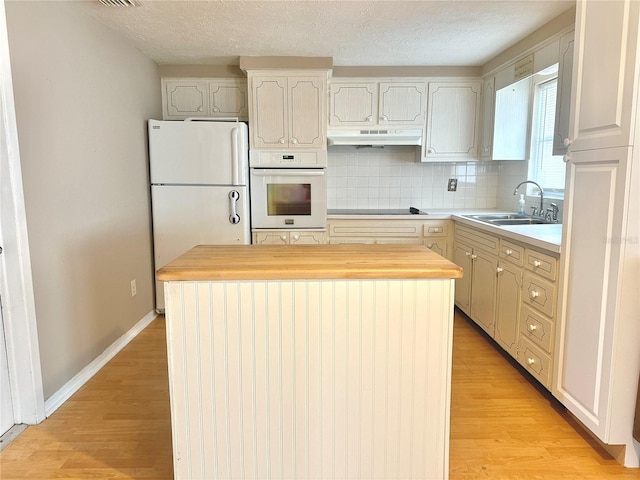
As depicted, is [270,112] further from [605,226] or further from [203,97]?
[605,226]

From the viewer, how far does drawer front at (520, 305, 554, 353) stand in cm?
216

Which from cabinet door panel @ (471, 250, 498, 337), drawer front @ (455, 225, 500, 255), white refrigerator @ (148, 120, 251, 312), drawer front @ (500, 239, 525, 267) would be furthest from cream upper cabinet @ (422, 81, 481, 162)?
white refrigerator @ (148, 120, 251, 312)

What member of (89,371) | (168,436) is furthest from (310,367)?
(89,371)

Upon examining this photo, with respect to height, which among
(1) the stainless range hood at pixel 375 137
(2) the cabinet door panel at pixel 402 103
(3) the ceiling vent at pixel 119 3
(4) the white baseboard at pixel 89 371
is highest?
(3) the ceiling vent at pixel 119 3

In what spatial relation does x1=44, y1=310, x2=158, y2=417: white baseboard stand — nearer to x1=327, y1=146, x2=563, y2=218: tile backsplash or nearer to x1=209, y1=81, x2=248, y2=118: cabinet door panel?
x1=209, y1=81, x2=248, y2=118: cabinet door panel

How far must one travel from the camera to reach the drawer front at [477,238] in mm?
2836

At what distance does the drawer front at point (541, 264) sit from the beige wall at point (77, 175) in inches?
102

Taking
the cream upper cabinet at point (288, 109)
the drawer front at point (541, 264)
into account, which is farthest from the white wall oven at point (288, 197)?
the drawer front at point (541, 264)

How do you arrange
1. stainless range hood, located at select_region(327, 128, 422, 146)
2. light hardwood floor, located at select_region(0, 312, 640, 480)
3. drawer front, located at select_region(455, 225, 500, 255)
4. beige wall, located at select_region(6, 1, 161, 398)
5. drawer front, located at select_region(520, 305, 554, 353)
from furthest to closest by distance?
stainless range hood, located at select_region(327, 128, 422, 146) < drawer front, located at select_region(455, 225, 500, 255) < drawer front, located at select_region(520, 305, 554, 353) < beige wall, located at select_region(6, 1, 161, 398) < light hardwood floor, located at select_region(0, 312, 640, 480)

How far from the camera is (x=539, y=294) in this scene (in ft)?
7.38

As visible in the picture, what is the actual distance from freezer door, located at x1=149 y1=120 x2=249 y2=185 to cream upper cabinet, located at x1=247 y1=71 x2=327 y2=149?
0.24m

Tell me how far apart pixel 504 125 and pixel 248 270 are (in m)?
2.97

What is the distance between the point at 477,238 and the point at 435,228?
59cm

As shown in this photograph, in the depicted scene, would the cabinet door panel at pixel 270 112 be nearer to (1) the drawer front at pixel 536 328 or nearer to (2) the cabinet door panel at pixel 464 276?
(2) the cabinet door panel at pixel 464 276
